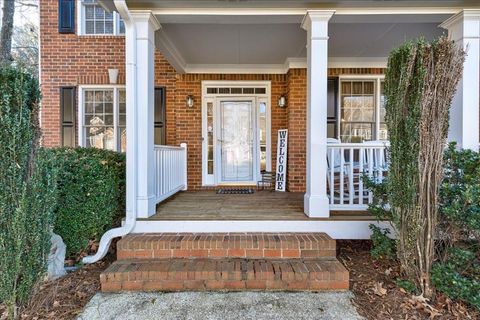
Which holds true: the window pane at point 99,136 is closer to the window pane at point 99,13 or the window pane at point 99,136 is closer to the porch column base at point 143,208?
the window pane at point 99,13

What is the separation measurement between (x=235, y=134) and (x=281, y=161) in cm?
107

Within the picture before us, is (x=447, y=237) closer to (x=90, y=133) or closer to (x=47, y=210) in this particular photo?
(x=47, y=210)

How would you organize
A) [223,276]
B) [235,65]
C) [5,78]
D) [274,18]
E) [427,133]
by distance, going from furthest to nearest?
[235,65]
[274,18]
[223,276]
[427,133]
[5,78]

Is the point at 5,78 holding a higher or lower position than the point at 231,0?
lower

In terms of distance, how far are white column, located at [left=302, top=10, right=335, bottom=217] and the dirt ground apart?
740mm

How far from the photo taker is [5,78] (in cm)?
222

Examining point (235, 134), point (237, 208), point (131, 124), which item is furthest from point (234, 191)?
point (131, 124)

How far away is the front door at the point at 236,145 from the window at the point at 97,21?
2519 mm

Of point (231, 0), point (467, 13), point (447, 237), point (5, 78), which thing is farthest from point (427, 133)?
point (5, 78)

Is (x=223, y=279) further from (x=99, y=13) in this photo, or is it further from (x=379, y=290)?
(x=99, y=13)

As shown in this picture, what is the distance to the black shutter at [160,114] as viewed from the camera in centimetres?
575

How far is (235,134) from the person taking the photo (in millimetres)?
6027

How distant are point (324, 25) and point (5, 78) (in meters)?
2.96

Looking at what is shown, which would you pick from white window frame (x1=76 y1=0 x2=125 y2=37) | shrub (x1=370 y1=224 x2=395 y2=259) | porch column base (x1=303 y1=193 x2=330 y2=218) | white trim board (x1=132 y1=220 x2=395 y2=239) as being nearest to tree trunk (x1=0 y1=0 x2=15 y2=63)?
white window frame (x1=76 y1=0 x2=125 y2=37)
